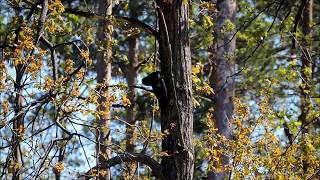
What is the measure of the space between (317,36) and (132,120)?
12.5 ft

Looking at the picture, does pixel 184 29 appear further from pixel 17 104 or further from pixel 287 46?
pixel 287 46

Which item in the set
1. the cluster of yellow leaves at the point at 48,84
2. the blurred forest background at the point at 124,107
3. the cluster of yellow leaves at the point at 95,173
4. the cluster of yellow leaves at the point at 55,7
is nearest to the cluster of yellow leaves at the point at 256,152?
the blurred forest background at the point at 124,107

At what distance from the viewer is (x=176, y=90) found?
5.77m

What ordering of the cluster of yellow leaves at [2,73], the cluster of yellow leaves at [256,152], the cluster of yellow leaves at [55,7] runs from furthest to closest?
the cluster of yellow leaves at [256,152] < the cluster of yellow leaves at [55,7] < the cluster of yellow leaves at [2,73]

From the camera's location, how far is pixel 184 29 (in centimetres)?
584

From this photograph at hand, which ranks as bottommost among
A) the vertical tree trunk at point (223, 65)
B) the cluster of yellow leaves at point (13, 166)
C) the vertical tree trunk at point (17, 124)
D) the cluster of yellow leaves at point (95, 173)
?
the cluster of yellow leaves at point (95, 173)

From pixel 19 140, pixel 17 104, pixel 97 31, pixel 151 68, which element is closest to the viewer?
pixel 19 140

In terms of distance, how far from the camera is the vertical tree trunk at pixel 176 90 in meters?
5.68

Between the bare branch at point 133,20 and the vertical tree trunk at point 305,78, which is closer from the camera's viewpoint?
the bare branch at point 133,20

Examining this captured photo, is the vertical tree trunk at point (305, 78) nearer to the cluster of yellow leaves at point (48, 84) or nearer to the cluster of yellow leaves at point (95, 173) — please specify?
the cluster of yellow leaves at point (95, 173)

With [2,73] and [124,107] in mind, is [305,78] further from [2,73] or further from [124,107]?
[2,73]

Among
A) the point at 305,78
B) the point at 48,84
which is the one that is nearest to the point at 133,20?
the point at 48,84

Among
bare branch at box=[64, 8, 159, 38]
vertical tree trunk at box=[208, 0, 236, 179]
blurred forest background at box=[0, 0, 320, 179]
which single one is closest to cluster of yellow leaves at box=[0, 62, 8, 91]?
blurred forest background at box=[0, 0, 320, 179]

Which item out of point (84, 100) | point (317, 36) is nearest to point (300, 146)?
point (84, 100)
